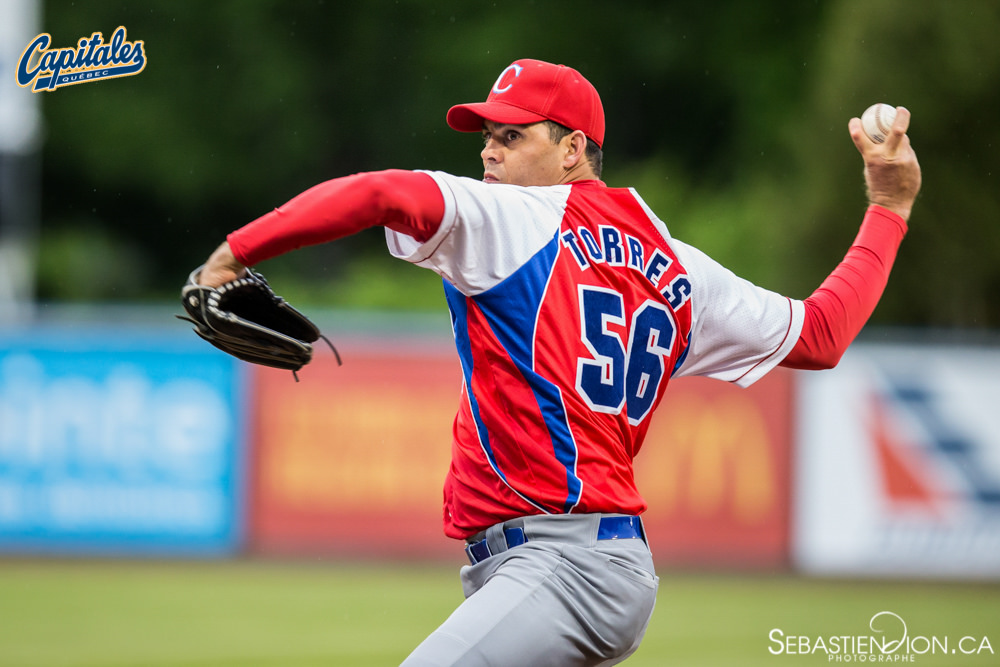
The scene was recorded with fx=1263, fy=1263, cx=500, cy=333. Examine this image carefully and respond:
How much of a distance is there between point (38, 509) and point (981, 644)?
660 cm

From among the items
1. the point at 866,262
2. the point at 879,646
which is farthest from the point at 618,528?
the point at 879,646

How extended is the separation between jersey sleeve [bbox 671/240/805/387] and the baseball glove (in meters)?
0.93

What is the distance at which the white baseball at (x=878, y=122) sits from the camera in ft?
11.1

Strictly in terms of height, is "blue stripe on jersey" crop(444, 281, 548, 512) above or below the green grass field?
above

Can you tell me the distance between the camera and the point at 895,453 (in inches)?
368

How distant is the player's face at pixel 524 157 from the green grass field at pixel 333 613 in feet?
14.0

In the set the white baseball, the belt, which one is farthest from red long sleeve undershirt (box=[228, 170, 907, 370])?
the white baseball

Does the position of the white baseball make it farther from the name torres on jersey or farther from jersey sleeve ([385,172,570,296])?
jersey sleeve ([385,172,570,296])

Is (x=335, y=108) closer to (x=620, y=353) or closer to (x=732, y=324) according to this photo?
(x=732, y=324)

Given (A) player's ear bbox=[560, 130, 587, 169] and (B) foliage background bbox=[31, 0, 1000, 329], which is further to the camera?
(B) foliage background bbox=[31, 0, 1000, 329]

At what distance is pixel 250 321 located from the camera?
8.89ft

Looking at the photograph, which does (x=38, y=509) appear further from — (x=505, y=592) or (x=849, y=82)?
(x=849, y=82)

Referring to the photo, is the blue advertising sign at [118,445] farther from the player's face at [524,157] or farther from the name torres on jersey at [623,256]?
the name torres on jersey at [623,256]

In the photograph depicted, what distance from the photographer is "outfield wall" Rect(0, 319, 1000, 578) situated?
9.44 m
